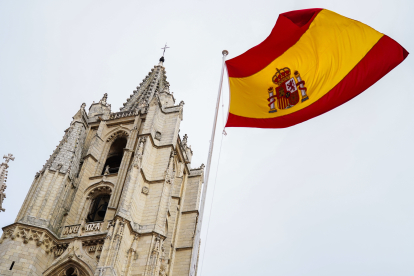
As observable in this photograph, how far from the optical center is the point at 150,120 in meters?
27.6

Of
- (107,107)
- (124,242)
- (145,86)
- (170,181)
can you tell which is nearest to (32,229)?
(124,242)

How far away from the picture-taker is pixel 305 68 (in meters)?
13.6

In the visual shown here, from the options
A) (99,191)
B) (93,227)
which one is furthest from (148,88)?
(93,227)

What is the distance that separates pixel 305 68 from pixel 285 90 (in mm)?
851

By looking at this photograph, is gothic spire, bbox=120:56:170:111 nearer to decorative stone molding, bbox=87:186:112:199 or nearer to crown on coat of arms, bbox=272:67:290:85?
decorative stone molding, bbox=87:186:112:199

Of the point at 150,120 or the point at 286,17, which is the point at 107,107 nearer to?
the point at 150,120

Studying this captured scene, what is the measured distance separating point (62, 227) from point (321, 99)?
15.5 metres

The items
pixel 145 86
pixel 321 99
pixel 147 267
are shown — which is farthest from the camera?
pixel 145 86

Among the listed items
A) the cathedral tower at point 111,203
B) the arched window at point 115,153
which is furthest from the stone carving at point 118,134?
the arched window at point 115,153

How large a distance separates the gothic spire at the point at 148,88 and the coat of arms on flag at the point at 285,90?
2148cm

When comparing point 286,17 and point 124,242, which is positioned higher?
point 286,17

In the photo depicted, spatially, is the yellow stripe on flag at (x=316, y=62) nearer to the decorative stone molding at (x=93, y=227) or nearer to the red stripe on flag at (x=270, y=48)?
the red stripe on flag at (x=270, y=48)

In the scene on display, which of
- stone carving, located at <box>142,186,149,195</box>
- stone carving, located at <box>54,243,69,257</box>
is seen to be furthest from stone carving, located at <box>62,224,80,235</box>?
stone carving, located at <box>142,186,149,195</box>

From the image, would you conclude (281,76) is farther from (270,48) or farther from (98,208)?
(98,208)
